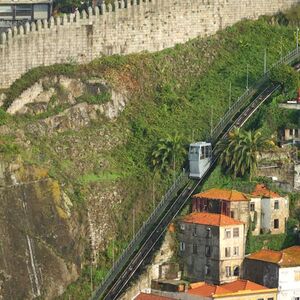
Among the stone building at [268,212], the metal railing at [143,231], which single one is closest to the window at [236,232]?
the stone building at [268,212]

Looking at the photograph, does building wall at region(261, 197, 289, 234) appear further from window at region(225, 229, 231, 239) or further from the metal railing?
the metal railing

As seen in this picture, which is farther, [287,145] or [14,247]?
[287,145]

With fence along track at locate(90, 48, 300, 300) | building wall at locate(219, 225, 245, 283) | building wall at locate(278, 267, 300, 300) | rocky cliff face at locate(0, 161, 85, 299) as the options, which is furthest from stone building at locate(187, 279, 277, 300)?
rocky cliff face at locate(0, 161, 85, 299)

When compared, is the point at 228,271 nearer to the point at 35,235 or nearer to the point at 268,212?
the point at 268,212

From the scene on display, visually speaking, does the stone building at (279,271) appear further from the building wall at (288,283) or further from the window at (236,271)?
the window at (236,271)

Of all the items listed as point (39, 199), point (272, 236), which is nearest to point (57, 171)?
point (39, 199)

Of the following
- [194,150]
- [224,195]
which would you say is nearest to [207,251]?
[224,195]

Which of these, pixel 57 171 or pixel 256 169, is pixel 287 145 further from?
pixel 57 171
